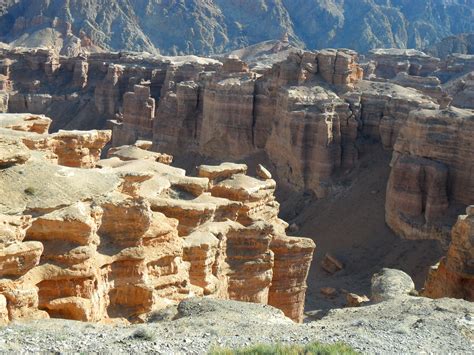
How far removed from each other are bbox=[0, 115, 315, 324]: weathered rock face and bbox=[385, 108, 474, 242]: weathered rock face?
9.55m

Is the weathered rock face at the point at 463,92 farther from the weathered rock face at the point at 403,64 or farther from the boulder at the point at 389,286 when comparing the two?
the boulder at the point at 389,286

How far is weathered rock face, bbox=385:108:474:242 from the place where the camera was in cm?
2958

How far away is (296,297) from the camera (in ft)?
76.2

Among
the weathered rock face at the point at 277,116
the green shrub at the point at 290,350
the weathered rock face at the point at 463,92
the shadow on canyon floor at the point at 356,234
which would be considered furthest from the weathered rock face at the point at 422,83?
the green shrub at the point at 290,350

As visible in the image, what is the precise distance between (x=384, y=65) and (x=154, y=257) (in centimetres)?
6533

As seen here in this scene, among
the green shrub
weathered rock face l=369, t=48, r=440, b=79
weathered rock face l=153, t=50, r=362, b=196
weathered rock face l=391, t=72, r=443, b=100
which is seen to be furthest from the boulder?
weathered rock face l=369, t=48, r=440, b=79

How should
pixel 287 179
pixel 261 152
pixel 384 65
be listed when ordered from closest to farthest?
pixel 287 179 < pixel 261 152 < pixel 384 65

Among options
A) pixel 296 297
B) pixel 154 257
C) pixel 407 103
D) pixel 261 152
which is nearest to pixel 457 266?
pixel 296 297

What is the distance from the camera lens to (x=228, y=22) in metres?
149

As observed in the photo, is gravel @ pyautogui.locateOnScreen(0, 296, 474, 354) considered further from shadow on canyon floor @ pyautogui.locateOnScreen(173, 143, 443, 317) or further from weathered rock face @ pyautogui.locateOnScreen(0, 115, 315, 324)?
shadow on canyon floor @ pyautogui.locateOnScreen(173, 143, 443, 317)

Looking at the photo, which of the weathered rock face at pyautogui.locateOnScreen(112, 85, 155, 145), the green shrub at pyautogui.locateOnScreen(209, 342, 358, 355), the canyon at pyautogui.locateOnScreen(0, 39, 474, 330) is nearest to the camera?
the green shrub at pyautogui.locateOnScreen(209, 342, 358, 355)

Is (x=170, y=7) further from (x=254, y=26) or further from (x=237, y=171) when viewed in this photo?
(x=237, y=171)

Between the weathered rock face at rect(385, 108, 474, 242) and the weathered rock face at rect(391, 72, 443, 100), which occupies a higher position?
the weathered rock face at rect(391, 72, 443, 100)

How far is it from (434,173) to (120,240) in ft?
59.7
